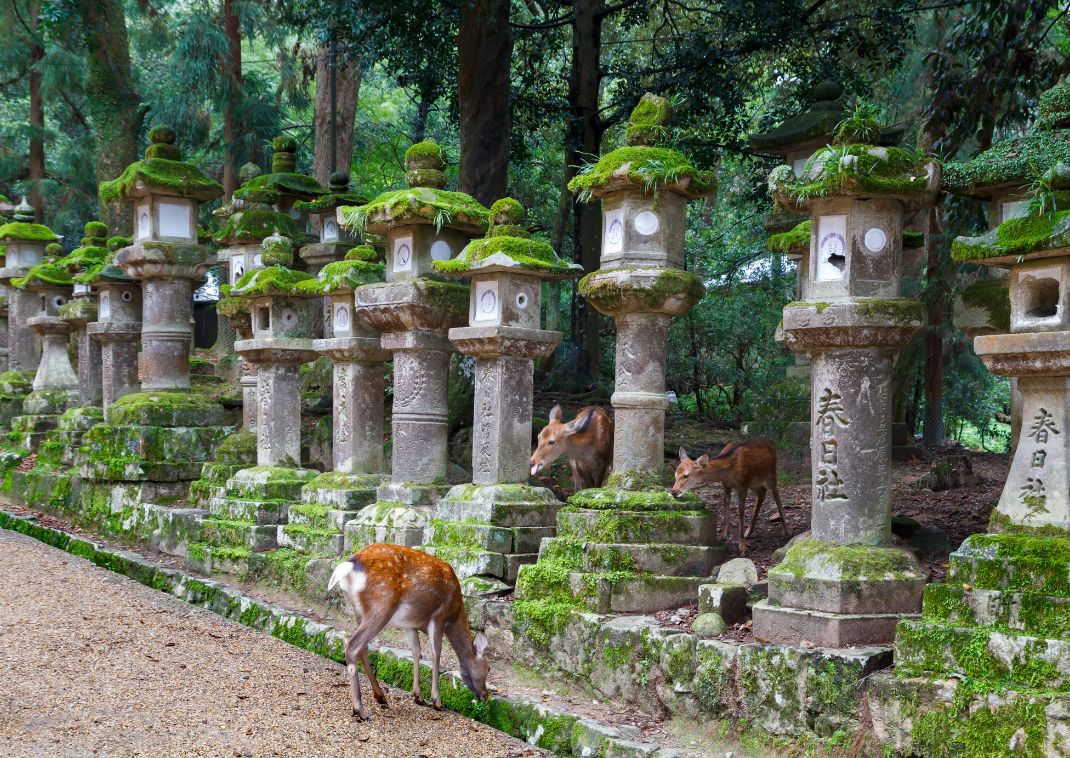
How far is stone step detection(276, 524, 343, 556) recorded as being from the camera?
800 centimetres

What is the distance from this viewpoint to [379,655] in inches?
256

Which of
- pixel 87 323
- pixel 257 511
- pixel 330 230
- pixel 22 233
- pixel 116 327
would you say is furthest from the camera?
pixel 22 233

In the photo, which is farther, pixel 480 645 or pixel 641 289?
pixel 641 289

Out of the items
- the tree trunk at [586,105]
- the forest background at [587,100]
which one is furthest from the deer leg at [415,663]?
the tree trunk at [586,105]

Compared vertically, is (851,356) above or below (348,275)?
below

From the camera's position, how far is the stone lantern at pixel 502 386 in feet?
22.9

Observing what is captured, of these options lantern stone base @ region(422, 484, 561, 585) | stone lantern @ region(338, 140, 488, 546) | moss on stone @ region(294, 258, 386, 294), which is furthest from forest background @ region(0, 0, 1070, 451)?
lantern stone base @ region(422, 484, 561, 585)

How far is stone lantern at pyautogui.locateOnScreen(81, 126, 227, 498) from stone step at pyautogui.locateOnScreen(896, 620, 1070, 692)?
816cm

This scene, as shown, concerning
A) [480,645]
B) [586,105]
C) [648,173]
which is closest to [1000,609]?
[480,645]

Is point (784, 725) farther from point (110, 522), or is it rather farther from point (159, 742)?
point (110, 522)

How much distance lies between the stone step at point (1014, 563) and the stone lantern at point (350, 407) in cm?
490

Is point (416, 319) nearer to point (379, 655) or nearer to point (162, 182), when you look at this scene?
point (379, 655)

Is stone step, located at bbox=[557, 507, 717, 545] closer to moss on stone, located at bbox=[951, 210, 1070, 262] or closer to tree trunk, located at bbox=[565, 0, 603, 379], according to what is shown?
moss on stone, located at bbox=[951, 210, 1070, 262]

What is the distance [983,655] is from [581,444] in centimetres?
377
